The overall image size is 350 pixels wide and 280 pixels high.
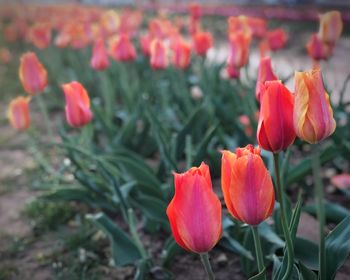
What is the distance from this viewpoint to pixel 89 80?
472cm

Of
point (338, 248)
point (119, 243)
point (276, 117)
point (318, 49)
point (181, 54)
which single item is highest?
point (276, 117)

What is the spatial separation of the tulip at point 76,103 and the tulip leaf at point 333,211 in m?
1.03

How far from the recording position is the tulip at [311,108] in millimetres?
1046

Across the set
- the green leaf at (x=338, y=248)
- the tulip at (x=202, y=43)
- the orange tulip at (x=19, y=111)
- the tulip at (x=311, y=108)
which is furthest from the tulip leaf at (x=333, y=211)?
the orange tulip at (x=19, y=111)

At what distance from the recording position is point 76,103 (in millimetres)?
1955

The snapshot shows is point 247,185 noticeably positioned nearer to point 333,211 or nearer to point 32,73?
point 333,211

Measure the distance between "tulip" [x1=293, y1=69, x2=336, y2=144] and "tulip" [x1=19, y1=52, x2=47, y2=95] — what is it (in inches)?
64.2

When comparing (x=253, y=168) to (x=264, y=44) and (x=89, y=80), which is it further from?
(x=89, y=80)

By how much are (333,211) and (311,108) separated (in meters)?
1.04

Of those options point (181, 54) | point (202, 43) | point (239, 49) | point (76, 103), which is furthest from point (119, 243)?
point (202, 43)

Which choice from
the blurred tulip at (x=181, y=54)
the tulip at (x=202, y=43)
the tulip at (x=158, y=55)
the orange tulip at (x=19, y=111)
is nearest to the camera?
the orange tulip at (x=19, y=111)

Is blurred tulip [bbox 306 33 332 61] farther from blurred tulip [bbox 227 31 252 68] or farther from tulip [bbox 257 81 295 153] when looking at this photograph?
tulip [bbox 257 81 295 153]

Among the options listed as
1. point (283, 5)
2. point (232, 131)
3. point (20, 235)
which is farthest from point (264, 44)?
point (283, 5)

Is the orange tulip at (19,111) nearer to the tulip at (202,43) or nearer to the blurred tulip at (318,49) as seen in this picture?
the tulip at (202,43)
